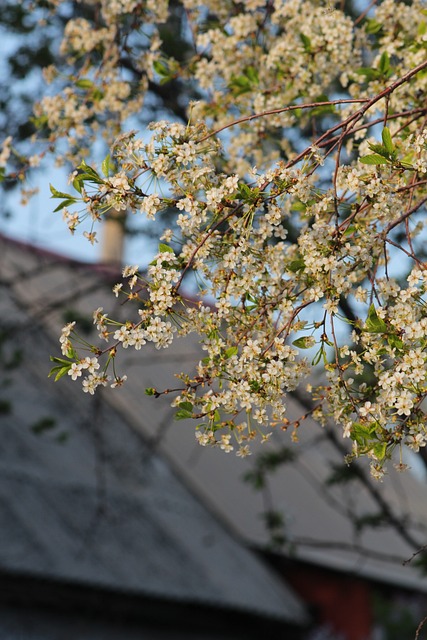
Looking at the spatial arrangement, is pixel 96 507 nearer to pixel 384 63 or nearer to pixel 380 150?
pixel 384 63

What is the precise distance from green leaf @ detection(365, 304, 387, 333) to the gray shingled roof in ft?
16.0

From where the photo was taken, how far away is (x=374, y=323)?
2.83 meters

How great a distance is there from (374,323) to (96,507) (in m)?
7.69

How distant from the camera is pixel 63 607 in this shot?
9.03 metres

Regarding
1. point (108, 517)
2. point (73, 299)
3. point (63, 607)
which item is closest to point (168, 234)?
point (73, 299)

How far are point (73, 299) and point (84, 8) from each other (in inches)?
81.3

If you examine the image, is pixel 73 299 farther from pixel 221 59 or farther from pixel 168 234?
pixel 168 234

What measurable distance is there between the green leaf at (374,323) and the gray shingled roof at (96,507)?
16.0 ft

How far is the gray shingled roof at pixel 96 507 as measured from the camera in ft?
29.2

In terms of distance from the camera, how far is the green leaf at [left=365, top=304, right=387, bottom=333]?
2.83m

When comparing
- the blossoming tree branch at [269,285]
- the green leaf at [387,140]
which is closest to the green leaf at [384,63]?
the blossoming tree branch at [269,285]

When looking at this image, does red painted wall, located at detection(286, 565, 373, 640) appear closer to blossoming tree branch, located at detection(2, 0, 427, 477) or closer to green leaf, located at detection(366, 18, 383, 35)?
green leaf, located at detection(366, 18, 383, 35)

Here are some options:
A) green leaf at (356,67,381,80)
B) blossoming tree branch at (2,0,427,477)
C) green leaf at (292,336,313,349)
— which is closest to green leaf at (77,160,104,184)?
blossoming tree branch at (2,0,427,477)

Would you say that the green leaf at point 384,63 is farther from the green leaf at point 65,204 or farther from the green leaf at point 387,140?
the green leaf at point 65,204
